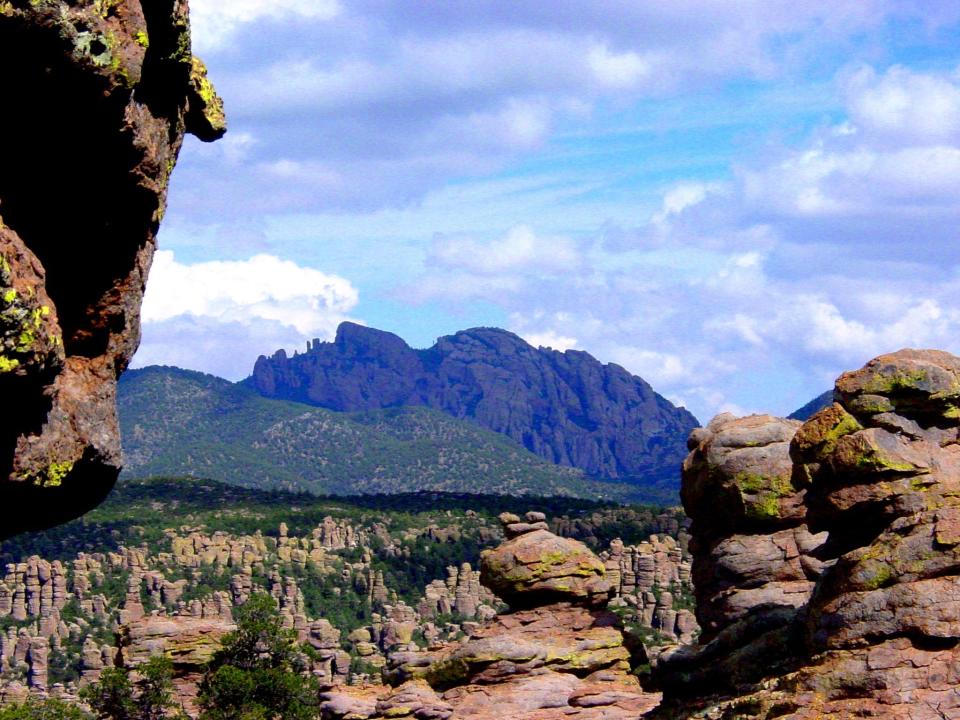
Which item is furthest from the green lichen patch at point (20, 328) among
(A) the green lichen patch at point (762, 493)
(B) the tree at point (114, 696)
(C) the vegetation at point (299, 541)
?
(C) the vegetation at point (299, 541)

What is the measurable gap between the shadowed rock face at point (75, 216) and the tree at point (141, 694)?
4358 centimetres

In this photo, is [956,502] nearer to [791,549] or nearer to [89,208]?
[791,549]

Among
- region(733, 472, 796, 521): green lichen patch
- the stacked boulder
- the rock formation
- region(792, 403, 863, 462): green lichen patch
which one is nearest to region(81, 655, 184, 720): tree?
the stacked boulder

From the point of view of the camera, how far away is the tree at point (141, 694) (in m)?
54.9

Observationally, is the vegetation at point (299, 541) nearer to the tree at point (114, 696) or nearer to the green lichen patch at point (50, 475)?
the tree at point (114, 696)

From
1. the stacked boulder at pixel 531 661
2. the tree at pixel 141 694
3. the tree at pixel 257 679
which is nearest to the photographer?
the stacked boulder at pixel 531 661

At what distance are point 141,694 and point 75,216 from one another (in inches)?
1863

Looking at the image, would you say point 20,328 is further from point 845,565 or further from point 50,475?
point 845,565

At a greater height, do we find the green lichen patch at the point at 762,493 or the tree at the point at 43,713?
the green lichen patch at the point at 762,493

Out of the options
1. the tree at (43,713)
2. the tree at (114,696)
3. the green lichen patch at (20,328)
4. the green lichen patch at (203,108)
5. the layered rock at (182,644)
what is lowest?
the tree at (43,713)

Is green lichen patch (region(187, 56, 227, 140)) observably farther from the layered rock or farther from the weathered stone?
the layered rock

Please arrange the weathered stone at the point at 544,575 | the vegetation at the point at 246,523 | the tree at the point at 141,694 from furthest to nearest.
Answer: the vegetation at the point at 246,523 < the tree at the point at 141,694 < the weathered stone at the point at 544,575

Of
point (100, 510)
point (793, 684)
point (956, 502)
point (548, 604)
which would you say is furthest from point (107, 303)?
point (100, 510)

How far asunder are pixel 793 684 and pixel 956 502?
5758 mm
